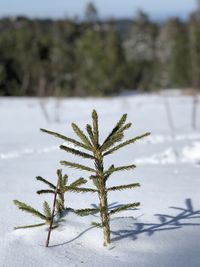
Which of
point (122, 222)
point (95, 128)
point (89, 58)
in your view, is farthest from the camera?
point (89, 58)

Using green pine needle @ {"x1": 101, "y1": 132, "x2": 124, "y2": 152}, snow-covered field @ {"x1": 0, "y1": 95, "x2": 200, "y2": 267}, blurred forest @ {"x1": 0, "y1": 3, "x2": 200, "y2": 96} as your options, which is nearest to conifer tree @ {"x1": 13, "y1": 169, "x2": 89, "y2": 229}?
→ snow-covered field @ {"x1": 0, "y1": 95, "x2": 200, "y2": 267}

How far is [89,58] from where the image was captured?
3006 cm

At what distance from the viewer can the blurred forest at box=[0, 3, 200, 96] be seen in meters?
29.8

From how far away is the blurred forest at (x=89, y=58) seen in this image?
29828 mm

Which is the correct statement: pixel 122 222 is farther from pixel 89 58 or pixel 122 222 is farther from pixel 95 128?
pixel 89 58

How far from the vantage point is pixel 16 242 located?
177 centimetres

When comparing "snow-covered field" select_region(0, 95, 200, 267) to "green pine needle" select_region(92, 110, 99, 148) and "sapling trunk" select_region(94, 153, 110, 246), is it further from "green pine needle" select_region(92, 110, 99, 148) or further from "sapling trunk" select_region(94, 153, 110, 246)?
"green pine needle" select_region(92, 110, 99, 148)

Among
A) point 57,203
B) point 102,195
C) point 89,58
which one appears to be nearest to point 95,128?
point 102,195

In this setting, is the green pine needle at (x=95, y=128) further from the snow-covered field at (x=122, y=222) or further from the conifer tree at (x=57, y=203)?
the snow-covered field at (x=122, y=222)

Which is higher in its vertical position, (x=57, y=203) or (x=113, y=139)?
(x=113, y=139)

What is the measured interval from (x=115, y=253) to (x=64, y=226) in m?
0.28

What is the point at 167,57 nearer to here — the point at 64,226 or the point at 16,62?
the point at 16,62

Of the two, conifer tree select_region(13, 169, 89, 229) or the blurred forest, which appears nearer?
conifer tree select_region(13, 169, 89, 229)

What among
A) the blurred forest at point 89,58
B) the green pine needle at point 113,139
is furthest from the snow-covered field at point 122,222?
the blurred forest at point 89,58
